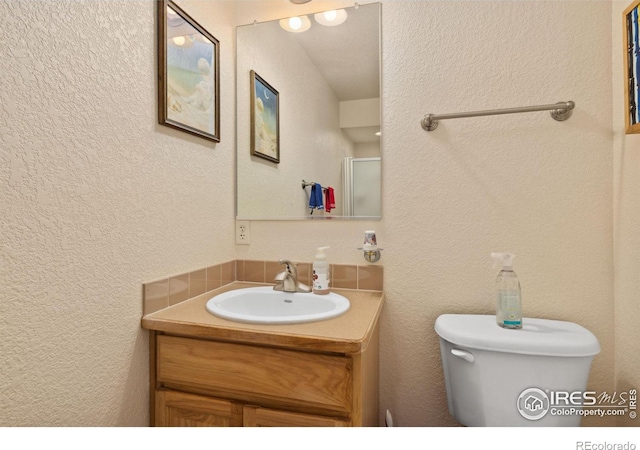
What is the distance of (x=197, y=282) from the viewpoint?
1.22 meters

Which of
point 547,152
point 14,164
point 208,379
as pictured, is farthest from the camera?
point 547,152

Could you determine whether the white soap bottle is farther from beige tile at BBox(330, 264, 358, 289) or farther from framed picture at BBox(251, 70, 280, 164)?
framed picture at BBox(251, 70, 280, 164)

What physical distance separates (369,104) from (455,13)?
462 millimetres

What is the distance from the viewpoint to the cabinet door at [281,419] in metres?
0.83

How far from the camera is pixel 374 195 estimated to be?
1321 mm

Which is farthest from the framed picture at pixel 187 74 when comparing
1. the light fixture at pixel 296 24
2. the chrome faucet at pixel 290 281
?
the chrome faucet at pixel 290 281

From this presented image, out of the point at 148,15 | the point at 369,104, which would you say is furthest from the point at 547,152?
the point at 148,15

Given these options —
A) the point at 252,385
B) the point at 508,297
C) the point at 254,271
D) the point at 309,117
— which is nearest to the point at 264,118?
the point at 309,117

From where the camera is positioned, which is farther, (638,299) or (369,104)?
(369,104)

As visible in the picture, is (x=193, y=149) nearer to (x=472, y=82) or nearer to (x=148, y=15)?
(x=148, y=15)

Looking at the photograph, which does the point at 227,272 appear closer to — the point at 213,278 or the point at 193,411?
the point at 213,278

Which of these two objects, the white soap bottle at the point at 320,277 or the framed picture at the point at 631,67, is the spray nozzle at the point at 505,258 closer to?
the framed picture at the point at 631,67

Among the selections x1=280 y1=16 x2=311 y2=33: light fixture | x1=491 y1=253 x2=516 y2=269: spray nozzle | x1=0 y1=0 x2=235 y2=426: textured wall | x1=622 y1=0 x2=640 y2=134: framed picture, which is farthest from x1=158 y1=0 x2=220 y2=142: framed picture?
x1=622 y1=0 x2=640 y2=134: framed picture

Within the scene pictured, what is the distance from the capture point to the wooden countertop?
824 mm
